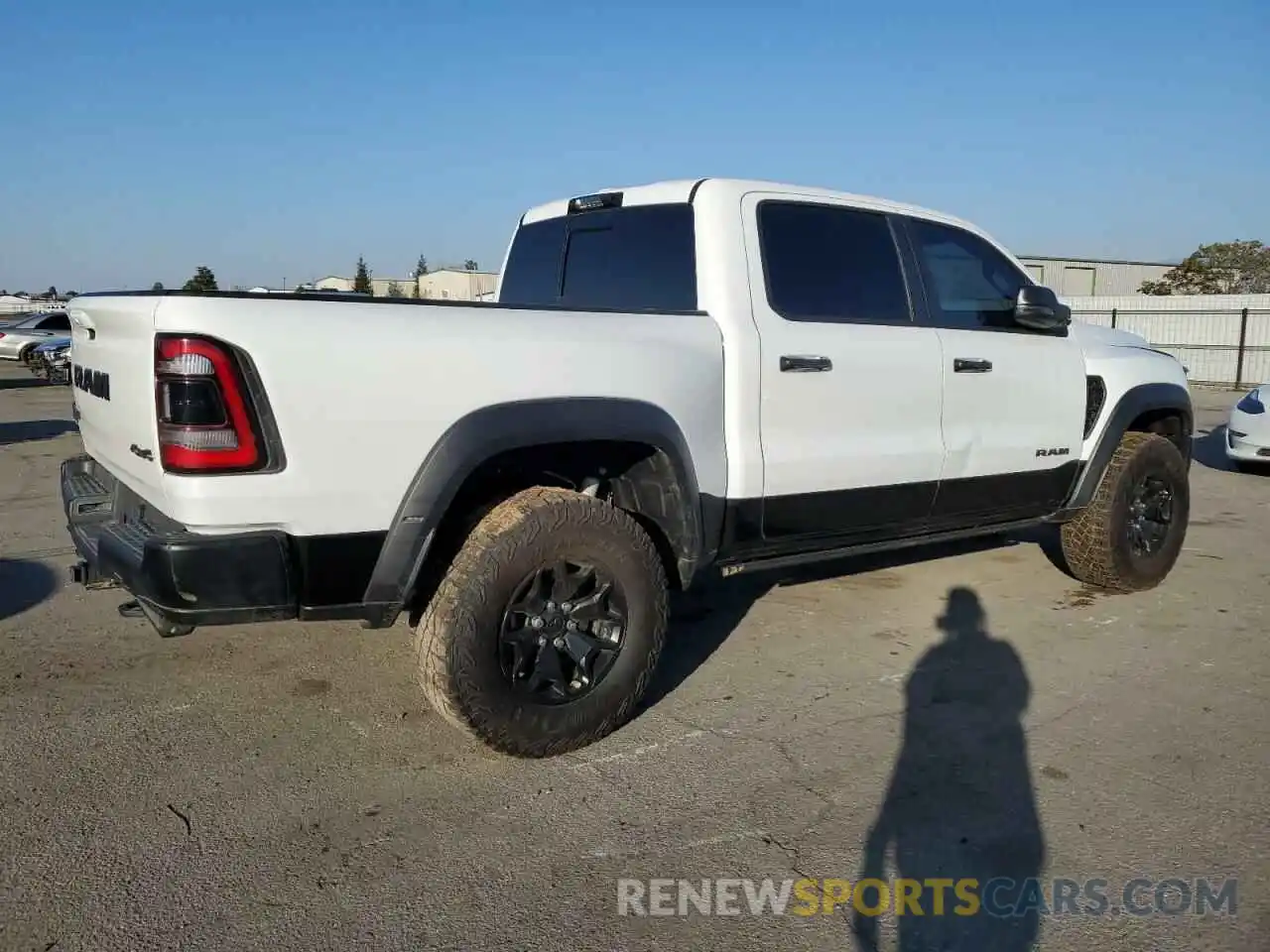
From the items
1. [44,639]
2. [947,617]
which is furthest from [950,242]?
[44,639]

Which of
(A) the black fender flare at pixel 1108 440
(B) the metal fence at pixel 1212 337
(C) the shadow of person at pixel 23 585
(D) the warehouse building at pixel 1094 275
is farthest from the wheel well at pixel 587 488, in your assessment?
(D) the warehouse building at pixel 1094 275

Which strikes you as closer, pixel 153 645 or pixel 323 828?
pixel 323 828

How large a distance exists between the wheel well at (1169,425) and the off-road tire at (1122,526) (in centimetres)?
10

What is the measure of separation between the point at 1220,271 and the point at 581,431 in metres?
48.5

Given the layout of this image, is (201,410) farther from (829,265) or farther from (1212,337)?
(1212,337)

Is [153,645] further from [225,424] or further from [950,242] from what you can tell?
[950,242]

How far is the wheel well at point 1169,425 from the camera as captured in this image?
18.6ft

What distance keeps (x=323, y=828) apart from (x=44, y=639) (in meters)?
2.38

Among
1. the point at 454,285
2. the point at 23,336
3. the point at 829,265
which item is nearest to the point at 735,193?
the point at 829,265

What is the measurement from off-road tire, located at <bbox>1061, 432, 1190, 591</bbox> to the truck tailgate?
14.9ft

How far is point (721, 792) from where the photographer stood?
325 centimetres

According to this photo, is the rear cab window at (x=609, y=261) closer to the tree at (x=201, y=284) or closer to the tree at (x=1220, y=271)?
the tree at (x=201, y=284)

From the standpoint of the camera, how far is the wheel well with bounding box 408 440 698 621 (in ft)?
11.3

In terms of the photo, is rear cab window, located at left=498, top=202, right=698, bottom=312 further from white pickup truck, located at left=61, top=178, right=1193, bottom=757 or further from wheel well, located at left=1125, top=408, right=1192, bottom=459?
wheel well, located at left=1125, top=408, right=1192, bottom=459
